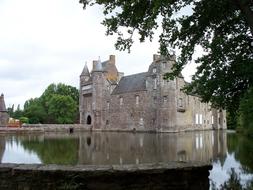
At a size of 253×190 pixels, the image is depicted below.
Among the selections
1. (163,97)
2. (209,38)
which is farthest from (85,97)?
(209,38)

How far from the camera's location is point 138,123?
178ft

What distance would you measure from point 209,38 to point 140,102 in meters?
43.4

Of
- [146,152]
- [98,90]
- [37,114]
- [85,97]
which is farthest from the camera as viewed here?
[37,114]

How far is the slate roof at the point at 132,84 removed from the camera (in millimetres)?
54688

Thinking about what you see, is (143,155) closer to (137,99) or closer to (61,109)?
(137,99)

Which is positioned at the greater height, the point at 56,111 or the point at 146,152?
the point at 56,111

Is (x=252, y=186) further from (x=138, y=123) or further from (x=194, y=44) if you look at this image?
(x=138, y=123)

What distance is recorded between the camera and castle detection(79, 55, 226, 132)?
1960 inches

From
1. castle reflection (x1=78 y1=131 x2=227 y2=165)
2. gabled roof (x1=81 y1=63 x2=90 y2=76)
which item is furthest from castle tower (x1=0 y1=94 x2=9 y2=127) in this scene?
castle reflection (x1=78 y1=131 x2=227 y2=165)

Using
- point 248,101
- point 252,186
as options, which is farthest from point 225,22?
point 252,186

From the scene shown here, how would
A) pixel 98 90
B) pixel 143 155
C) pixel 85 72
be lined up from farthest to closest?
pixel 85 72 < pixel 98 90 < pixel 143 155

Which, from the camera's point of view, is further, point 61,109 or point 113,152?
point 61,109

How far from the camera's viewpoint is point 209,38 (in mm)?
10812

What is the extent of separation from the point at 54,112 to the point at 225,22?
62995mm
